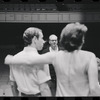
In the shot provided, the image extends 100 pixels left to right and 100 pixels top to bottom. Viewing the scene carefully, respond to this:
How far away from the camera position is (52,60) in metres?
1.49

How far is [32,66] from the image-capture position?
167cm

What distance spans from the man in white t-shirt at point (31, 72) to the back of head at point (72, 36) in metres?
0.23

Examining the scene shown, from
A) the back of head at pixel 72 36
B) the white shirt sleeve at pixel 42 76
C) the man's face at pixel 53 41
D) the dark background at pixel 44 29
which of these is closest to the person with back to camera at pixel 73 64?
the back of head at pixel 72 36

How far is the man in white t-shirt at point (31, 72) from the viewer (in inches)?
65.6

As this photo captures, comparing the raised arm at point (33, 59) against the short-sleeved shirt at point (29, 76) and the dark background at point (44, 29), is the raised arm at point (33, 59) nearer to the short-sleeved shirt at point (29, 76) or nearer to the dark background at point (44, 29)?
the short-sleeved shirt at point (29, 76)

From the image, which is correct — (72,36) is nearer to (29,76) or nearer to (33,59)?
(33,59)

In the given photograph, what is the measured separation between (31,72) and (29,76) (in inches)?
1.3

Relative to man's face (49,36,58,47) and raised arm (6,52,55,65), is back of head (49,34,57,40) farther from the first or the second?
raised arm (6,52,55,65)

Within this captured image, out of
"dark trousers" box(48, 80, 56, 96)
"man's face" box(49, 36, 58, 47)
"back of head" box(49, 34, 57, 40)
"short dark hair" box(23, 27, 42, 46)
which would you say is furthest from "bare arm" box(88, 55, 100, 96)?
"back of head" box(49, 34, 57, 40)

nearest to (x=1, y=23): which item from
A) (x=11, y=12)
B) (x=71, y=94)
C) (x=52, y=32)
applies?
(x=11, y=12)

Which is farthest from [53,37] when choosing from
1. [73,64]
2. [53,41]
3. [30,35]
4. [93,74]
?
[93,74]

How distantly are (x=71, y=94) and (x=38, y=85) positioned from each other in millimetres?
262

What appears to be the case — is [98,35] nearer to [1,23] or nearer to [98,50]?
[98,50]

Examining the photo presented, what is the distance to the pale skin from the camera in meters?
1.38
